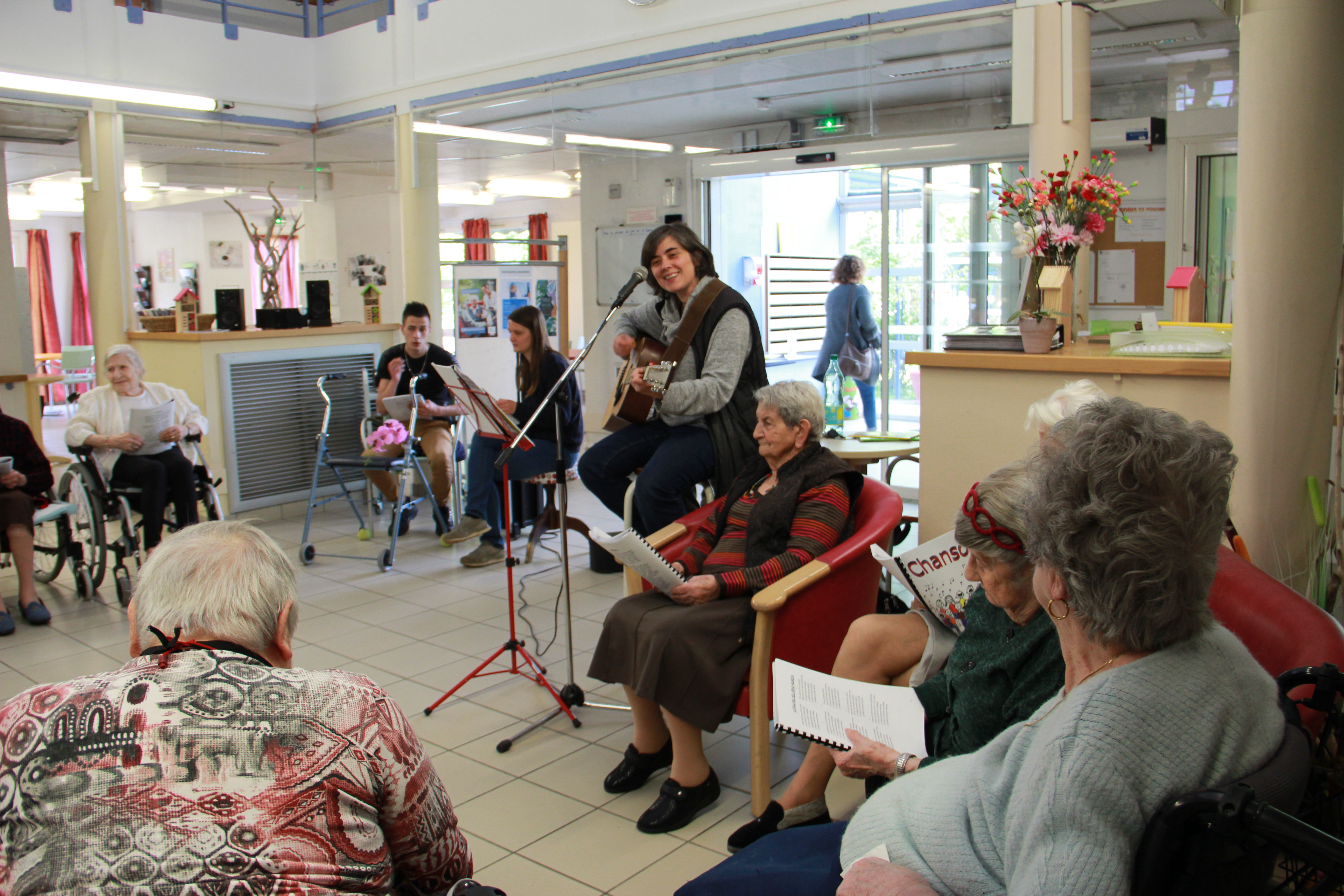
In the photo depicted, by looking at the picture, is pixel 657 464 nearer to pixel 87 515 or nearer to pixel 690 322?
pixel 690 322

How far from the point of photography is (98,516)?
5.27 meters

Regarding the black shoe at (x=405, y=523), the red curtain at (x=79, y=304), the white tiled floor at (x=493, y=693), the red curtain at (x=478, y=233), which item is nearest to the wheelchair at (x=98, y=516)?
the white tiled floor at (x=493, y=693)

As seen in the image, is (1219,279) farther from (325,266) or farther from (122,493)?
(325,266)

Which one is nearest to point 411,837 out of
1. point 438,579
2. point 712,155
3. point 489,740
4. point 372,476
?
point 489,740

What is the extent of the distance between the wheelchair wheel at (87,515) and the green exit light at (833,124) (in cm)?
478

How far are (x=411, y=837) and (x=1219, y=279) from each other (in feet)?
20.7

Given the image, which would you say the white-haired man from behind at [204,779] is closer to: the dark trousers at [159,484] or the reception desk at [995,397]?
the reception desk at [995,397]

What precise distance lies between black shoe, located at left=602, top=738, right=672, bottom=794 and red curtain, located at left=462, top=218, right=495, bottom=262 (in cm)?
1416

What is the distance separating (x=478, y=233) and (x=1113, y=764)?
17.1 metres

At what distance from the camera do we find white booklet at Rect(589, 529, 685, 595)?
2809mm

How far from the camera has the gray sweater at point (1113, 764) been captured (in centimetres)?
117

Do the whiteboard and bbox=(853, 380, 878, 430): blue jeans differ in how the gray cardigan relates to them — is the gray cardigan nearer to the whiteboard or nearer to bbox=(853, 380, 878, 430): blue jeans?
bbox=(853, 380, 878, 430): blue jeans

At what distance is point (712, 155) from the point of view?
28.9ft

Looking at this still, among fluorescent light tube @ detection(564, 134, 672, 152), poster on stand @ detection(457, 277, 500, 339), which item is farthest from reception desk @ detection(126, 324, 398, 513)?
fluorescent light tube @ detection(564, 134, 672, 152)
